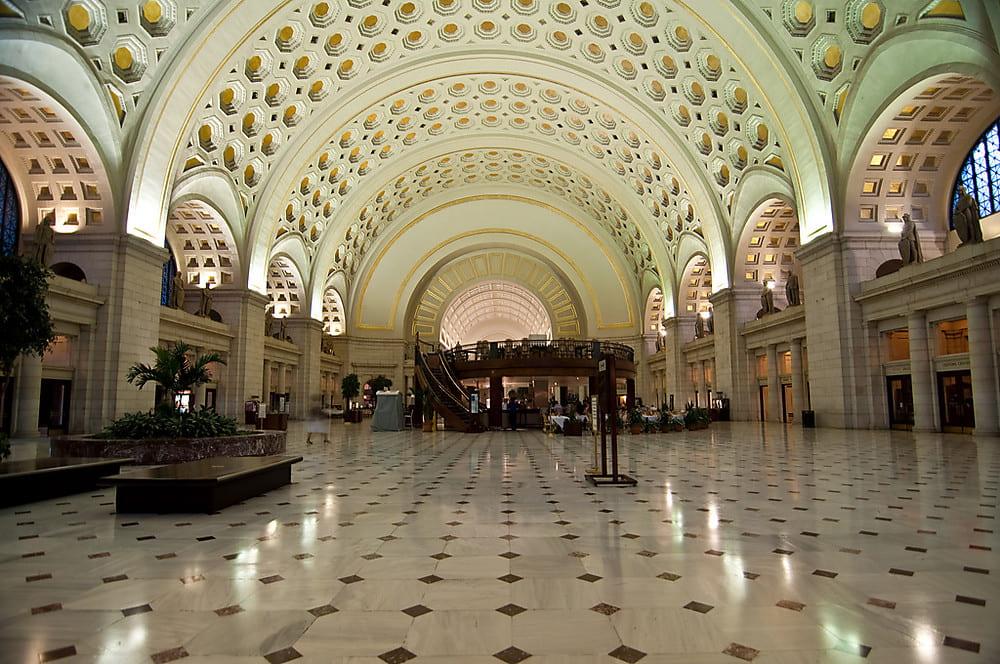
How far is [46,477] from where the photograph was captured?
23.6 ft

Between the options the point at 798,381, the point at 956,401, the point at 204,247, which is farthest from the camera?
the point at 204,247

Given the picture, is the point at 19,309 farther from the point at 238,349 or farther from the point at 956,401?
the point at 956,401

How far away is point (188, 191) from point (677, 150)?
19.5 m

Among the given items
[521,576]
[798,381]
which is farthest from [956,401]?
[521,576]

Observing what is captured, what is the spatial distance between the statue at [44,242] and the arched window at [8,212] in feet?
4.08

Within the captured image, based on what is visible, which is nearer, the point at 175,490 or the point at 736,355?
the point at 175,490

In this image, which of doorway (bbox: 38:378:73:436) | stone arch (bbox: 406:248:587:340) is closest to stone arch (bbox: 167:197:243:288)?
doorway (bbox: 38:378:73:436)

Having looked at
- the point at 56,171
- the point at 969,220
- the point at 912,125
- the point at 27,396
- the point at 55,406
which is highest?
the point at 912,125

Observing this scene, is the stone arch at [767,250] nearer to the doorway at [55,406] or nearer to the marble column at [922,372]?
the marble column at [922,372]

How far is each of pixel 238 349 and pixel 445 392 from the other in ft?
30.2

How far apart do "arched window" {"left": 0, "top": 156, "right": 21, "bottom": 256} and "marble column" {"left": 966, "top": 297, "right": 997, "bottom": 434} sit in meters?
25.9

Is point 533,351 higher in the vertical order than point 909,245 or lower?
lower

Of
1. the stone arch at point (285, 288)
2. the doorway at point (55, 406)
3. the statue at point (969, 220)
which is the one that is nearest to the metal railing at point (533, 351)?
the stone arch at point (285, 288)

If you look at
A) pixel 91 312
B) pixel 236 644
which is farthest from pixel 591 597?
pixel 91 312
